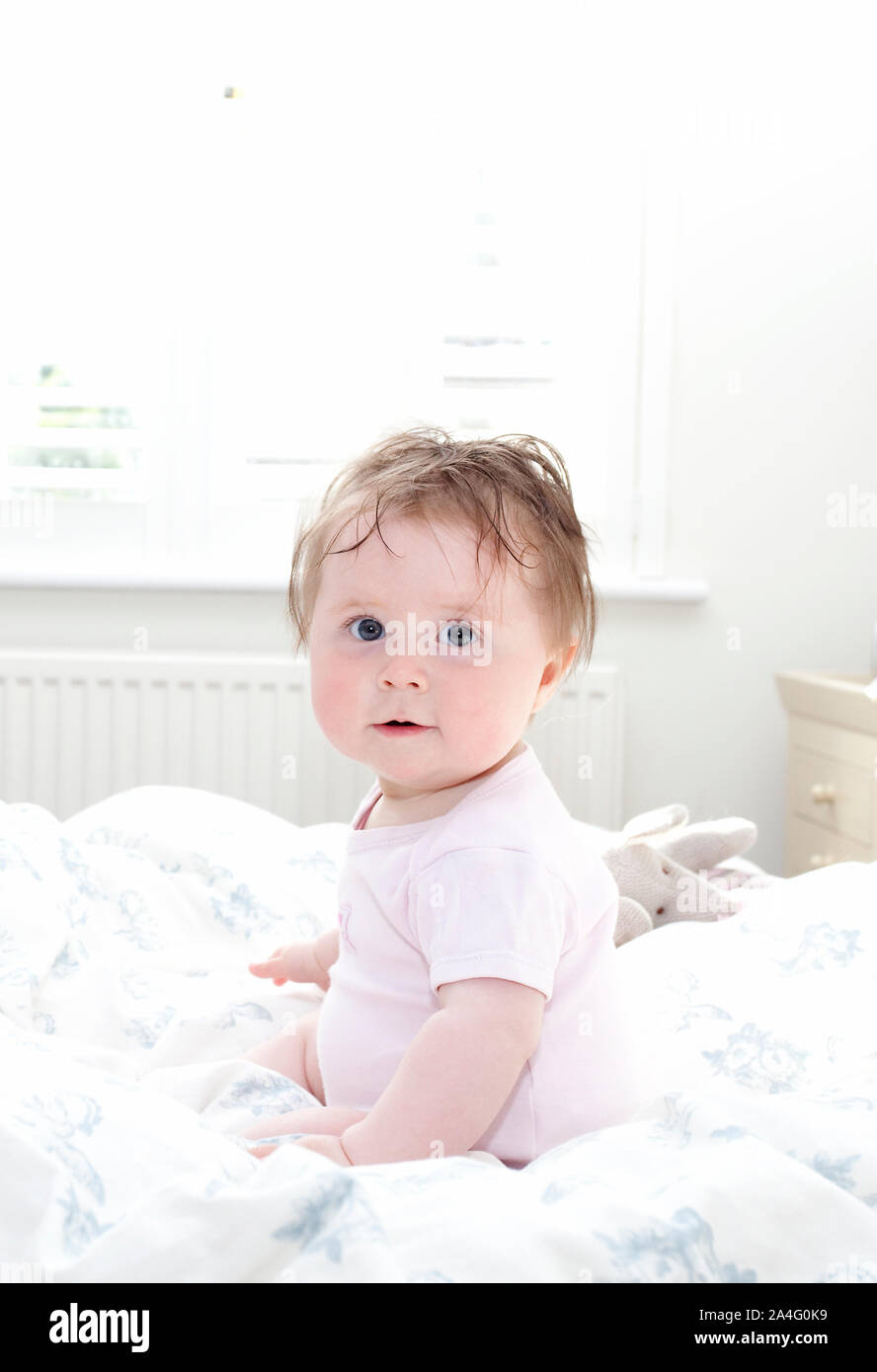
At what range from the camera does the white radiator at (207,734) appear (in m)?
2.38

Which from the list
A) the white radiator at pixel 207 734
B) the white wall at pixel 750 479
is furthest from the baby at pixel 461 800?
the white wall at pixel 750 479

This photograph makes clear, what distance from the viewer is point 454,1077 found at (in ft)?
2.25

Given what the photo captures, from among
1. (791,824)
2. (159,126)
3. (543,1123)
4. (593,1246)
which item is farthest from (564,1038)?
(159,126)

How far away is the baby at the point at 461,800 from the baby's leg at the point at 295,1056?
68 millimetres

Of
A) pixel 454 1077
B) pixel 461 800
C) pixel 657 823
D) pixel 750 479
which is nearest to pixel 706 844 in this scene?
pixel 657 823

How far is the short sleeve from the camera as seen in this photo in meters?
0.71

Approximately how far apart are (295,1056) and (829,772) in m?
1.37

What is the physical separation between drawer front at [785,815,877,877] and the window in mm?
604

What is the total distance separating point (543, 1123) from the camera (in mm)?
774

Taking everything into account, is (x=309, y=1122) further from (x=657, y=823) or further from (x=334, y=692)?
(x=657, y=823)

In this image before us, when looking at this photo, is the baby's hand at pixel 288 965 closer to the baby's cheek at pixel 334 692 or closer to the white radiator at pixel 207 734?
the baby's cheek at pixel 334 692

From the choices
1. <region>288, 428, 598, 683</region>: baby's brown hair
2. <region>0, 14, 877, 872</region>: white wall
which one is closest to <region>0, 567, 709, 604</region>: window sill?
<region>0, 14, 877, 872</region>: white wall

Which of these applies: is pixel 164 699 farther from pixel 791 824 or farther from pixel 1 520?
pixel 791 824
